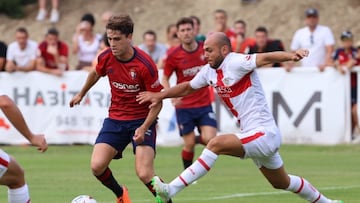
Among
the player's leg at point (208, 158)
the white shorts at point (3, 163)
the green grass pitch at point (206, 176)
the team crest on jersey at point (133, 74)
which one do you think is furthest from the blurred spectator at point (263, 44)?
the white shorts at point (3, 163)

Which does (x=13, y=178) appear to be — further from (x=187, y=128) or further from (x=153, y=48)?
(x=153, y=48)

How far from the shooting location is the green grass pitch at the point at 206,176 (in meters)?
13.8

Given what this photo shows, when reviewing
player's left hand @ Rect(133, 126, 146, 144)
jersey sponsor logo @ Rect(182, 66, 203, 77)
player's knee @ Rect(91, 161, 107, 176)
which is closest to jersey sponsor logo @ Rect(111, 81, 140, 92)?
player's left hand @ Rect(133, 126, 146, 144)

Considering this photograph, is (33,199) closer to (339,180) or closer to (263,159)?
(263,159)

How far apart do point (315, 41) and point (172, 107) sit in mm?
3381

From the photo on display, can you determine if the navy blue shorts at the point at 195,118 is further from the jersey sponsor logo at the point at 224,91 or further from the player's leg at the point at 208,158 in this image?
the player's leg at the point at 208,158

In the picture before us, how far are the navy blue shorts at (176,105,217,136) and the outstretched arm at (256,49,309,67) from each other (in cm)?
564

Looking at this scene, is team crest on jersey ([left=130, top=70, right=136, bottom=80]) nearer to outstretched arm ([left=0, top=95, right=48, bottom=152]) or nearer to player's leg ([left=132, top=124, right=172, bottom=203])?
player's leg ([left=132, top=124, right=172, bottom=203])

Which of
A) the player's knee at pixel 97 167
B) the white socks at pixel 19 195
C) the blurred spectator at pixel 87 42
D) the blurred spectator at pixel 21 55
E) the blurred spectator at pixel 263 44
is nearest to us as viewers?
the white socks at pixel 19 195

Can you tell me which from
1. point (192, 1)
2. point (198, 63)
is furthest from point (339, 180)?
point (192, 1)

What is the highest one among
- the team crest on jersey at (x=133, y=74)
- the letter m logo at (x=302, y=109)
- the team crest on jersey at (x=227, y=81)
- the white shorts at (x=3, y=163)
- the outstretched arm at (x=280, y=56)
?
the outstretched arm at (x=280, y=56)

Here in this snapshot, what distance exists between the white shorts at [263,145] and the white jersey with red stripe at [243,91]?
0.31 feet

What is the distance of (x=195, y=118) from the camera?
55.9 ft

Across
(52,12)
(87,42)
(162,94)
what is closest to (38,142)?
(162,94)
